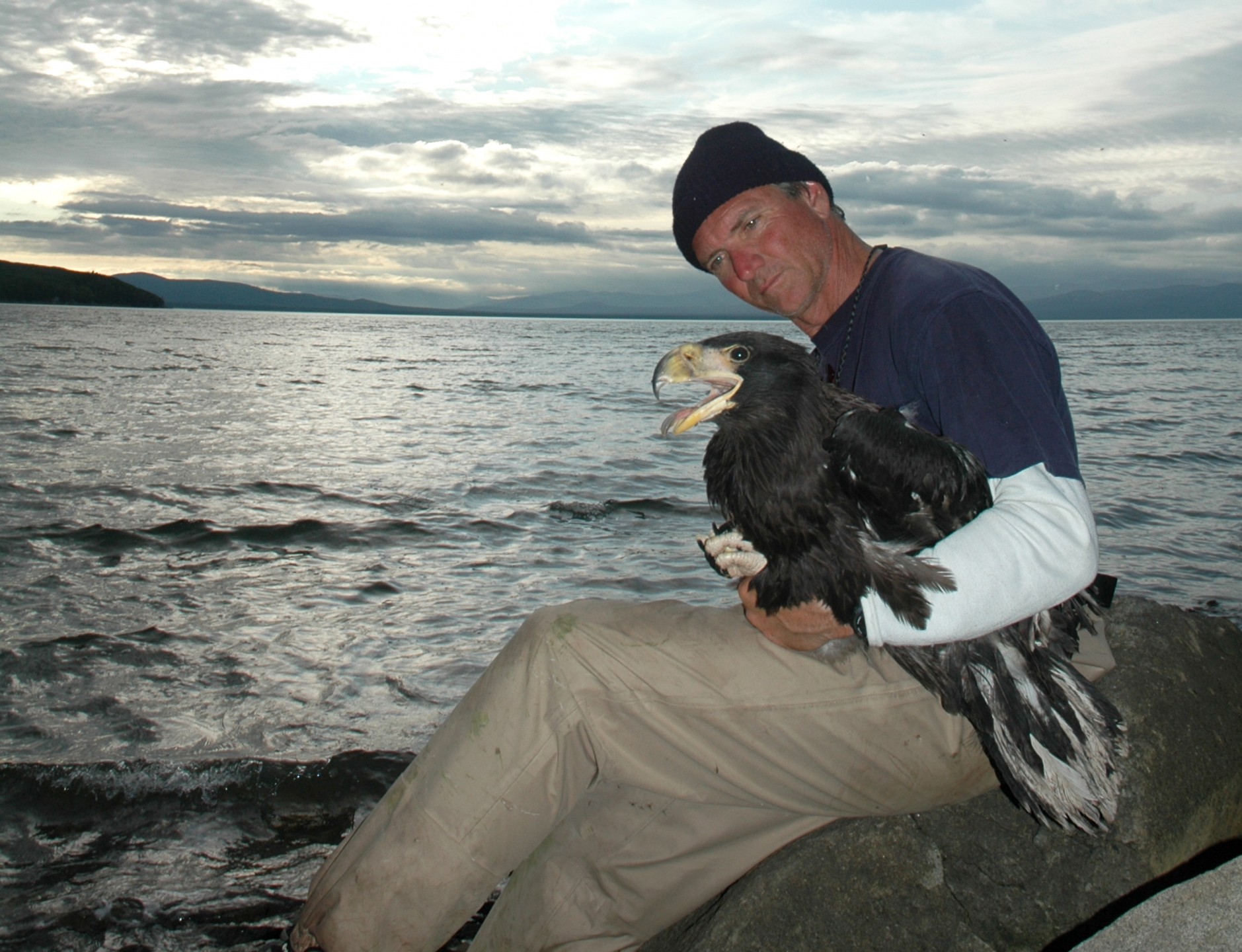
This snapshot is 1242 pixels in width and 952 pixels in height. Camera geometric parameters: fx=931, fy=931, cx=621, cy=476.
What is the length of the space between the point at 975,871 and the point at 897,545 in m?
1.31

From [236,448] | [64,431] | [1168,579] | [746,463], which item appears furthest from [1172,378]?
[746,463]

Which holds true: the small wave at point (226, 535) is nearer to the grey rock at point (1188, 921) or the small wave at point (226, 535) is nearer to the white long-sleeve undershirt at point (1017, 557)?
the white long-sleeve undershirt at point (1017, 557)

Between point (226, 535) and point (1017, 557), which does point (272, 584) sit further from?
point (1017, 557)

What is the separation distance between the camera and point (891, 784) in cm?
318

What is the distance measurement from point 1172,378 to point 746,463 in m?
42.4

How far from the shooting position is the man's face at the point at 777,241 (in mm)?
3795

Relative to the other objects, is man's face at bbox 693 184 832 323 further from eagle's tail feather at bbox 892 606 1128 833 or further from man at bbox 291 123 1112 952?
eagle's tail feather at bbox 892 606 1128 833

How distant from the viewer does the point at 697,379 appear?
356 centimetres

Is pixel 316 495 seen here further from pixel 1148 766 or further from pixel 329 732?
pixel 1148 766

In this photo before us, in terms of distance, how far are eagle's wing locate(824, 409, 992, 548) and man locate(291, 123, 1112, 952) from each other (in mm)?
133

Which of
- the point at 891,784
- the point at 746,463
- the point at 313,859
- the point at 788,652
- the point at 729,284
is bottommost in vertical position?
the point at 313,859

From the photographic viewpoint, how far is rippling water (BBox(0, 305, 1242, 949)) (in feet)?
15.4

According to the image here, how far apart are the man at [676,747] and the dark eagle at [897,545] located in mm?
131

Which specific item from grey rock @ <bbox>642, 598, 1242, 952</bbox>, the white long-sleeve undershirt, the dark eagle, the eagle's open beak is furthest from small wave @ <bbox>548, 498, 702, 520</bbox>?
the white long-sleeve undershirt
